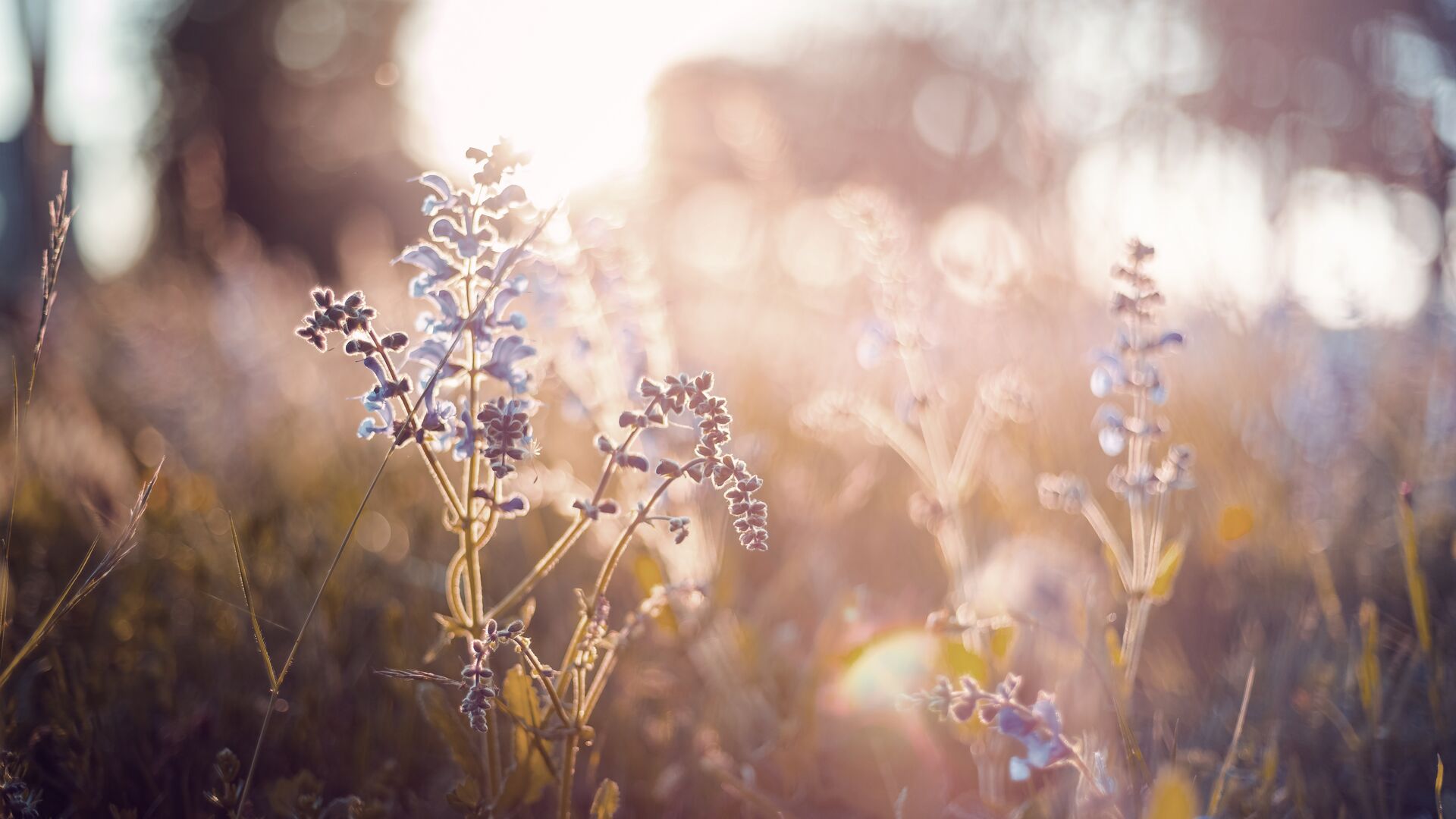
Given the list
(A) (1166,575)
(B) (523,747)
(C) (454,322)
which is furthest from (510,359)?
(A) (1166,575)

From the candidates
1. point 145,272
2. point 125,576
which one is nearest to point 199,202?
point 125,576

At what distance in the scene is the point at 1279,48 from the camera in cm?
1931

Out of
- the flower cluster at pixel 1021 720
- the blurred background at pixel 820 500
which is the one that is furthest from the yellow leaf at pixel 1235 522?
the flower cluster at pixel 1021 720

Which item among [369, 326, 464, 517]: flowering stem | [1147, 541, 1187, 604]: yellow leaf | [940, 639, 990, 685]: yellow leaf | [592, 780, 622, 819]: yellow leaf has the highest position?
[369, 326, 464, 517]: flowering stem

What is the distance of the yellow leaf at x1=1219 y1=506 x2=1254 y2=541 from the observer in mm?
2373

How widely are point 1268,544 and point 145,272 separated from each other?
1028 centimetres

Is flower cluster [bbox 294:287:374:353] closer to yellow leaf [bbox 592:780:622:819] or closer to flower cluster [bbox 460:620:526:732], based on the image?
flower cluster [bbox 460:620:526:732]

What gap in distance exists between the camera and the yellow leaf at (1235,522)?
237 cm

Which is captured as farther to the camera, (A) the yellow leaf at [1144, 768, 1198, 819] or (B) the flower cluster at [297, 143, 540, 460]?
(B) the flower cluster at [297, 143, 540, 460]

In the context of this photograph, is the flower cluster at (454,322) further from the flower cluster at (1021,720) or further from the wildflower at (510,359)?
the flower cluster at (1021,720)

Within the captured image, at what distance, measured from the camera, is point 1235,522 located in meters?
2.39

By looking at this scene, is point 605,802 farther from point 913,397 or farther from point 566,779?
point 913,397

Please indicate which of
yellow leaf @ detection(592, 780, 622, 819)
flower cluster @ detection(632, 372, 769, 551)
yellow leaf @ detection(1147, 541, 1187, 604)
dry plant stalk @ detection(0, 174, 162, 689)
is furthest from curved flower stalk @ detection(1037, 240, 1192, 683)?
dry plant stalk @ detection(0, 174, 162, 689)

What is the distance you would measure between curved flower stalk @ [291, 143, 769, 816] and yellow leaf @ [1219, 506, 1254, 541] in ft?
5.49
